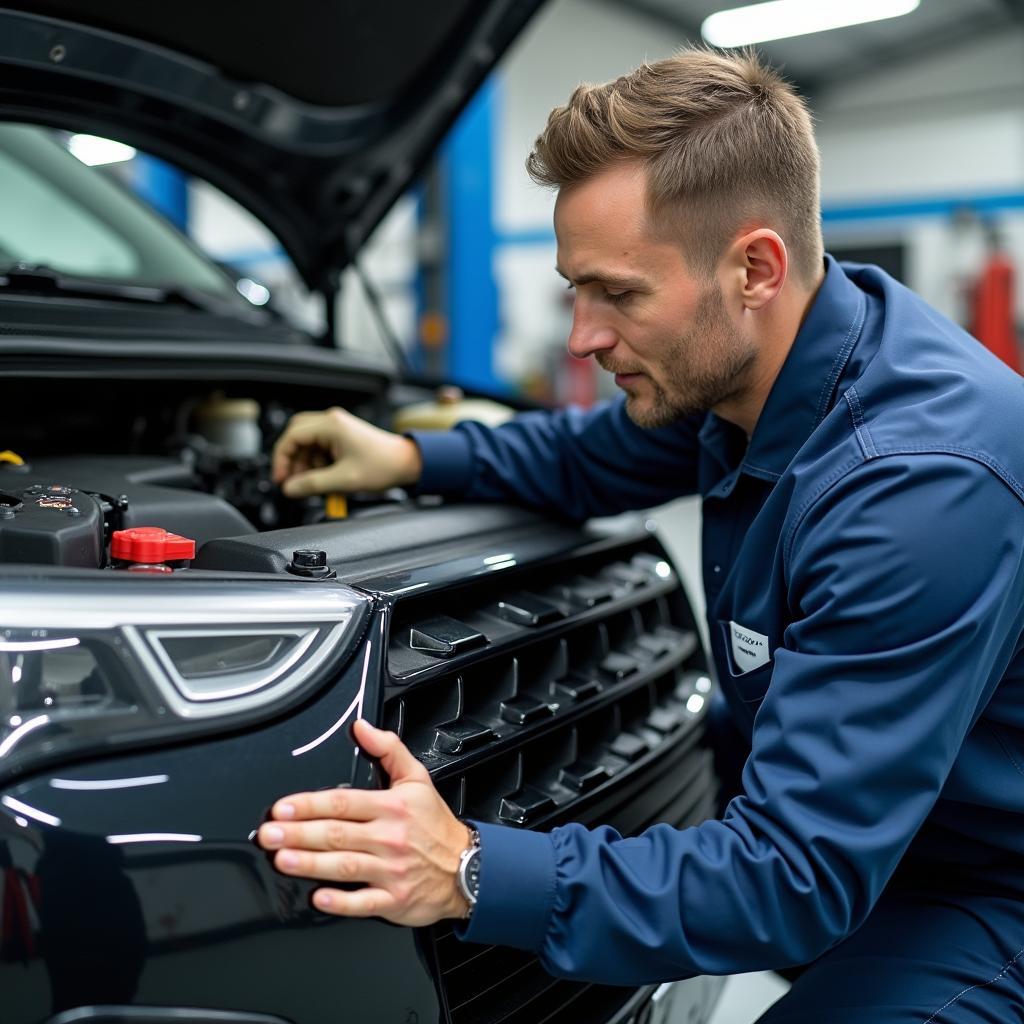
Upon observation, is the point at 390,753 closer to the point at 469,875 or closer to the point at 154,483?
the point at 469,875

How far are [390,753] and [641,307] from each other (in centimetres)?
55

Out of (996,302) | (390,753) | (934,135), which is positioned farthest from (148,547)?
(934,135)

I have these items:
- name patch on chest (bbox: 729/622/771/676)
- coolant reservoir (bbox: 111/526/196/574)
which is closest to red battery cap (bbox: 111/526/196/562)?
coolant reservoir (bbox: 111/526/196/574)

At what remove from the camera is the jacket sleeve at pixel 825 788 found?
855 millimetres

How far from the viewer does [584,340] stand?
1.14 metres

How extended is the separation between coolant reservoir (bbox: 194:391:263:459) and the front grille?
62 cm

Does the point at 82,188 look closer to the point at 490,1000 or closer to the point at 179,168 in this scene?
the point at 179,168

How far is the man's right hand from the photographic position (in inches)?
56.2

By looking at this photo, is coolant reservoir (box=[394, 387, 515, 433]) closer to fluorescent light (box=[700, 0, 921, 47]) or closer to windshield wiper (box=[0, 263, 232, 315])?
windshield wiper (box=[0, 263, 232, 315])

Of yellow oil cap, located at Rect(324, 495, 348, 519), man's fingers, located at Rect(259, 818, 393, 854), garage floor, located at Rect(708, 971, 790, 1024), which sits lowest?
garage floor, located at Rect(708, 971, 790, 1024)

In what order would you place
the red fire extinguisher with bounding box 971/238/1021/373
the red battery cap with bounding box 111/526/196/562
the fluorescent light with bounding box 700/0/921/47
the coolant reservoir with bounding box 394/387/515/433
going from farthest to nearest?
the fluorescent light with bounding box 700/0/921/47
the red fire extinguisher with bounding box 971/238/1021/373
the coolant reservoir with bounding box 394/387/515/433
the red battery cap with bounding box 111/526/196/562

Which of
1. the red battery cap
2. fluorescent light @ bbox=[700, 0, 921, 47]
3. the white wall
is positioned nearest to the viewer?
the red battery cap

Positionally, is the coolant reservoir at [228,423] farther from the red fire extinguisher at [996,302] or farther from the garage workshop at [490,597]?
the red fire extinguisher at [996,302]

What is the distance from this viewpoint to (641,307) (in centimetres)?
110
